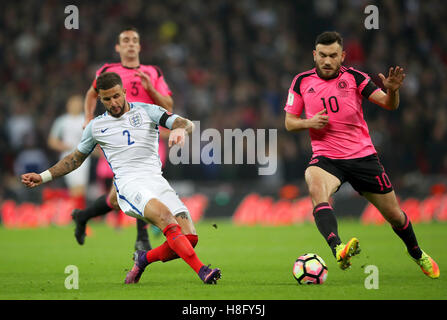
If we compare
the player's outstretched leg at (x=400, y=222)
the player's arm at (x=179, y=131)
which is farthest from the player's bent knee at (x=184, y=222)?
the player's outstretched leg at (x=400, y=222)

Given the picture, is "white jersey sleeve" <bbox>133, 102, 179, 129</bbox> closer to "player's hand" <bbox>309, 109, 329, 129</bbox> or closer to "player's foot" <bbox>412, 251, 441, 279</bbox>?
"player's hand" <bbox>309, 109, 329, 129</bbox>

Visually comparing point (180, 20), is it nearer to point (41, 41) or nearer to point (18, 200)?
point (41, 41)

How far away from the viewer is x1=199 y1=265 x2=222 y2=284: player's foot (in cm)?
675

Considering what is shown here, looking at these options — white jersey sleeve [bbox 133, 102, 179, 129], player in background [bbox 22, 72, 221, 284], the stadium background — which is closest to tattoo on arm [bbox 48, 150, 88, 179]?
player in background [bbox 22, 72, 221, 284]

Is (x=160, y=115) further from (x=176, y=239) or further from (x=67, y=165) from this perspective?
(x=176, y=239)

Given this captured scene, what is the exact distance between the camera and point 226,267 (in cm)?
870

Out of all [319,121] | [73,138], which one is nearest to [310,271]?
[319,121]

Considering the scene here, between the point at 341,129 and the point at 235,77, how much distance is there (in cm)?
1277

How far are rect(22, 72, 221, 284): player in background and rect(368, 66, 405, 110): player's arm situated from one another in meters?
1.80

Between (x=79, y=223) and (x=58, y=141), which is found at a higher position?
(x=58, y=141)

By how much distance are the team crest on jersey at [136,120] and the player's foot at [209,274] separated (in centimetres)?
150

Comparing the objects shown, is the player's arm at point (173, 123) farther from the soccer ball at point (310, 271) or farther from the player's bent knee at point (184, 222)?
the soccer ball at point (310, 271)

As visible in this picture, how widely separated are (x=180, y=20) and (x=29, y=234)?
361 inches

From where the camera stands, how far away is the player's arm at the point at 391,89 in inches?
283
